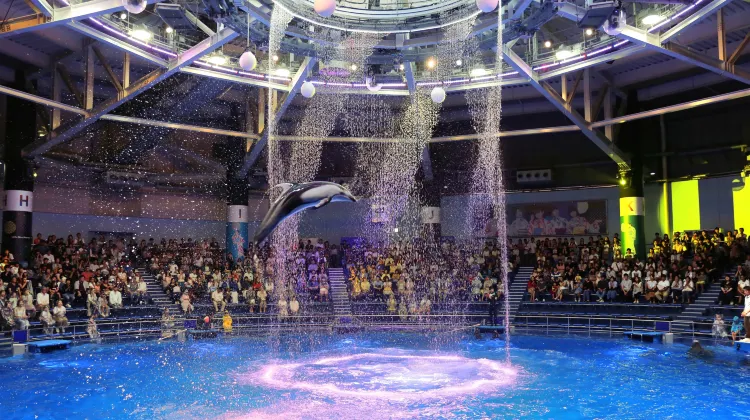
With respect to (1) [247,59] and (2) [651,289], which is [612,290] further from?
(1) [247,59]

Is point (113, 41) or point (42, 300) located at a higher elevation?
point (113, 41)

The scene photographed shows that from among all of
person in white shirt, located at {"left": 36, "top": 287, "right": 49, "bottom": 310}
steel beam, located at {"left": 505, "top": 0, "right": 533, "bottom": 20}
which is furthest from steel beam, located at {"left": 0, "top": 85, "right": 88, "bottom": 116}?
steel beam, located at {"left": 505, "top": 0, "right": 533, "bottom": 20}

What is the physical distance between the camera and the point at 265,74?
1989cm

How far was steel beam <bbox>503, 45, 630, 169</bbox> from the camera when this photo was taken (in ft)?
56.2

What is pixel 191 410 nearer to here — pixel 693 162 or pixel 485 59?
pixel 485 59

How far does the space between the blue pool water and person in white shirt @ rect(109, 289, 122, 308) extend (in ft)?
8.76

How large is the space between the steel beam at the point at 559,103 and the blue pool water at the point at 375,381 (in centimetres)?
714

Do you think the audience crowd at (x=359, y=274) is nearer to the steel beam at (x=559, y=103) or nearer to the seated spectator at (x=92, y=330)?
the seated spectator at (x=92, y=330)

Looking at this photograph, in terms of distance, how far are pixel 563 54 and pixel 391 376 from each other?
10.7 meters

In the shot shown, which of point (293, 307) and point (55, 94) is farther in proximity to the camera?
point (293, 307)

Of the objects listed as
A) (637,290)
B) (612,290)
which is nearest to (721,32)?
(637,290)

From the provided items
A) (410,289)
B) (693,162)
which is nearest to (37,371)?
(410,289)

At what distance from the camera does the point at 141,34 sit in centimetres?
1612

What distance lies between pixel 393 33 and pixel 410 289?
1060 centimetres
